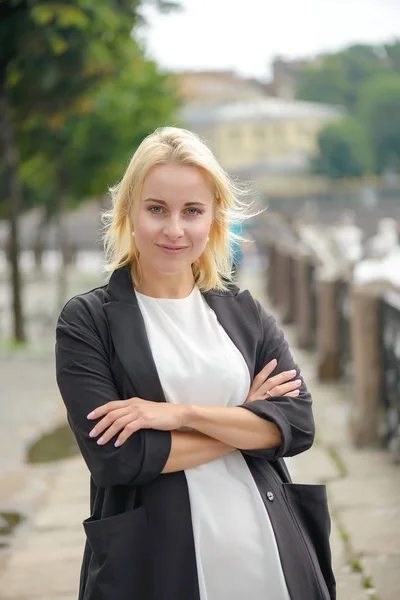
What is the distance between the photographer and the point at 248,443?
2.54 meters

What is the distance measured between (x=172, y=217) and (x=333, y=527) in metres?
3.16

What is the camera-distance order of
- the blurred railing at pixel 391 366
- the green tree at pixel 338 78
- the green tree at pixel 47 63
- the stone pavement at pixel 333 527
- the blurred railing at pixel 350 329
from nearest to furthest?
the stone pavement at pixel 333 527, the blurred railing at pixel 391 366, the blurred railing at pixel 350 329, the green tree at pixel 47 63, the green tree at pixel 338 78

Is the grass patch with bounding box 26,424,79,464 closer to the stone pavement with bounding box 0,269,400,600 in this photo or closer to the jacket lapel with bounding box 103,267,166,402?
the stone pavement with bounding box 0,269,400,600

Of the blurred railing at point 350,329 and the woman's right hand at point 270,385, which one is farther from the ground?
the blurred railing at point 350,329

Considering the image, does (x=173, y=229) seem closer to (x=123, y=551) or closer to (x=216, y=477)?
(x=216, y=477)

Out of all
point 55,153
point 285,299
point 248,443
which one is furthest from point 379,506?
point 55,153

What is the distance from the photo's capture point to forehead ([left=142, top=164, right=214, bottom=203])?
98.7 inches

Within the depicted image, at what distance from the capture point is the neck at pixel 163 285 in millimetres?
2645

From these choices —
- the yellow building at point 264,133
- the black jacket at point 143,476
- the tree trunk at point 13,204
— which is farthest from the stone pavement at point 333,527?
the yellow building at point 264,133

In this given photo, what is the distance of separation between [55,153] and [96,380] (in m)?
20.0

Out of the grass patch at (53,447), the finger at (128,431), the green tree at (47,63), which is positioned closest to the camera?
the finger at (128,431)

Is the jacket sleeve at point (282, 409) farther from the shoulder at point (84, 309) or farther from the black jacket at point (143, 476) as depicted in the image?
the shoulder at point (84, 309)

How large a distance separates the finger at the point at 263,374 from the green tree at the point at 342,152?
4117 inches

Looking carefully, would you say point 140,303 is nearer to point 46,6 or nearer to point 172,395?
point 172,395
